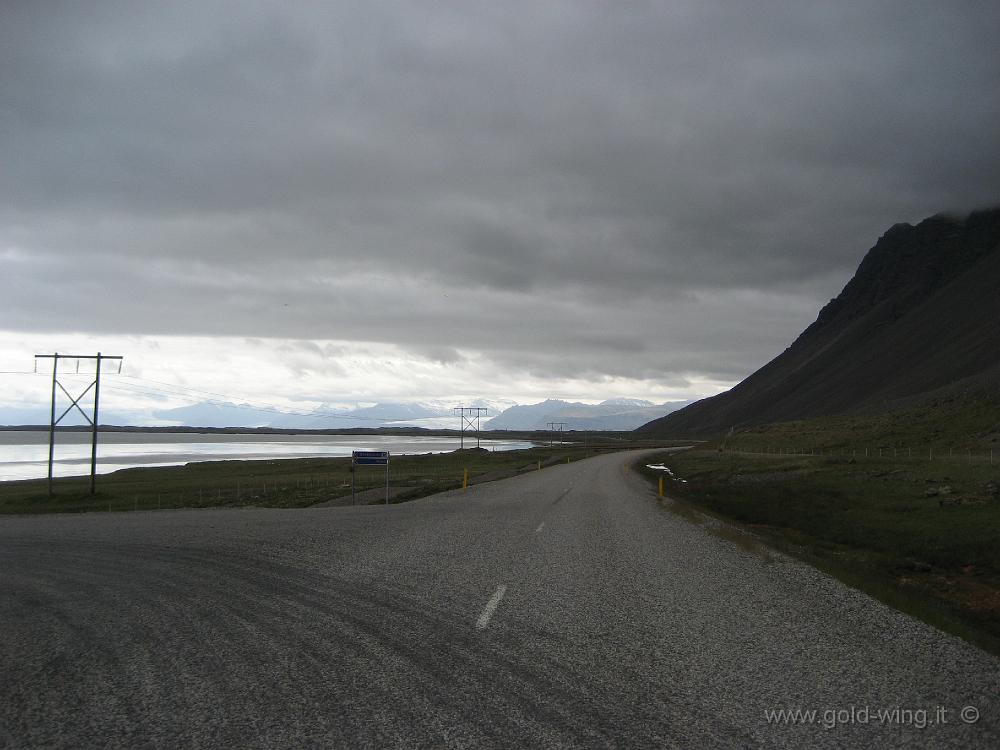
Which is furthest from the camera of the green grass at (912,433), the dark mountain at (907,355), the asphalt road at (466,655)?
the dark mountain at (907,355)

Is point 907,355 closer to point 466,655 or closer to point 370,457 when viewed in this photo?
point 370,457

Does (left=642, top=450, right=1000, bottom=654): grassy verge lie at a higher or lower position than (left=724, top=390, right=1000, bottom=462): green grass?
lower

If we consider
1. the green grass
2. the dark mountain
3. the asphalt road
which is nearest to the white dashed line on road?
the asphalt road

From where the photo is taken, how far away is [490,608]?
9.55 m

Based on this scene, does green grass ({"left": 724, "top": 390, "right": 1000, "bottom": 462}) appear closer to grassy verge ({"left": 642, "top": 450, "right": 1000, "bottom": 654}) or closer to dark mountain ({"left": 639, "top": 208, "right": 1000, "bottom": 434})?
dark mountain ({"left": 639, "top": 208, "right": 1000, "bottom": 434})

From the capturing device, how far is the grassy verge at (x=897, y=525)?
1204 cm

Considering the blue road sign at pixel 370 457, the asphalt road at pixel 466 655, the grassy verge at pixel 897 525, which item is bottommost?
the grassy verge at pixel 897 525

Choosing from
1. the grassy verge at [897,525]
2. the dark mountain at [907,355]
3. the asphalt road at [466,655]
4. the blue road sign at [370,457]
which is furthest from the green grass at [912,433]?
the asphalt road at [466,655]

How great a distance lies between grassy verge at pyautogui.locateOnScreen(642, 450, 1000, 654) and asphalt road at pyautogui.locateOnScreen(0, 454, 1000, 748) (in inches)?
50.5

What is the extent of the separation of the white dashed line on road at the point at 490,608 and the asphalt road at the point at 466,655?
42 millimetres

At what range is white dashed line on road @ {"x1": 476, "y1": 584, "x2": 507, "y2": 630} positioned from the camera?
344 inches

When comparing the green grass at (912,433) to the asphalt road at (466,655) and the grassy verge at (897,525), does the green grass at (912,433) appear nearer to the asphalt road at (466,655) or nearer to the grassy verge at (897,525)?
the grassy verge at (897,525)

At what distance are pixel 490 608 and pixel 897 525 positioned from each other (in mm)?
19594

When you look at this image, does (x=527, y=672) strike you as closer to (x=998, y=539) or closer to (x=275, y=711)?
(x=275, y=711)
